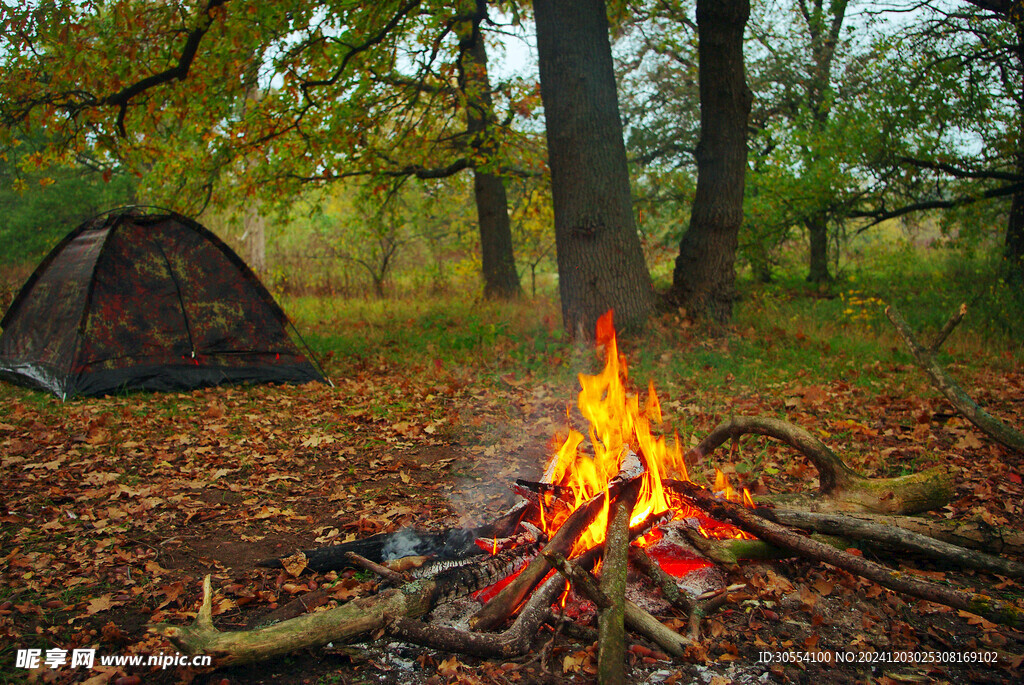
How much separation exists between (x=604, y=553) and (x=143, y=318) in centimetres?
729

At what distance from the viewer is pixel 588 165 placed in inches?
345

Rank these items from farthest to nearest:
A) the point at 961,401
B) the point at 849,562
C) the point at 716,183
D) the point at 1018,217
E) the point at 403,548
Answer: the point at 1018,217 → the point at 716,183 → the point at 961,401 → the point at 403,548 → the point at 849,562

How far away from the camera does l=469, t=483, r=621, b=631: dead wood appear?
2967 mm

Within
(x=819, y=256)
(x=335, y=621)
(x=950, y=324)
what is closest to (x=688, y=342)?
(x=950, y=324)

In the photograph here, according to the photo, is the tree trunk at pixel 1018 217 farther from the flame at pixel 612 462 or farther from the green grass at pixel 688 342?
the flame at pixel 612 462

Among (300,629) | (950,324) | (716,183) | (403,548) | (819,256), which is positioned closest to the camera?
(300,629)

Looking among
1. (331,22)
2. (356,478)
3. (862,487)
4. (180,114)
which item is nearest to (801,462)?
(862,487)

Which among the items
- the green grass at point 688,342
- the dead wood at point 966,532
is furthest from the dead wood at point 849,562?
the green grass at point 688,342

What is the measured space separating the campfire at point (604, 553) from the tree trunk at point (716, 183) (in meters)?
5.52

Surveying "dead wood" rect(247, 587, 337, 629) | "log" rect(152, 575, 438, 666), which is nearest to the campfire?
"log" rect(152, 575, 438, 666)

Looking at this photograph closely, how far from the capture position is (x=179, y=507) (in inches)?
182

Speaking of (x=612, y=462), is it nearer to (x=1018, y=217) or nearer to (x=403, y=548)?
(x=403, y=548)

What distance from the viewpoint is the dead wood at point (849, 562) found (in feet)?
9.70

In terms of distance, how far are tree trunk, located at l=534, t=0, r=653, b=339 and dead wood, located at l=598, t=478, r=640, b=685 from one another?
223 inches
